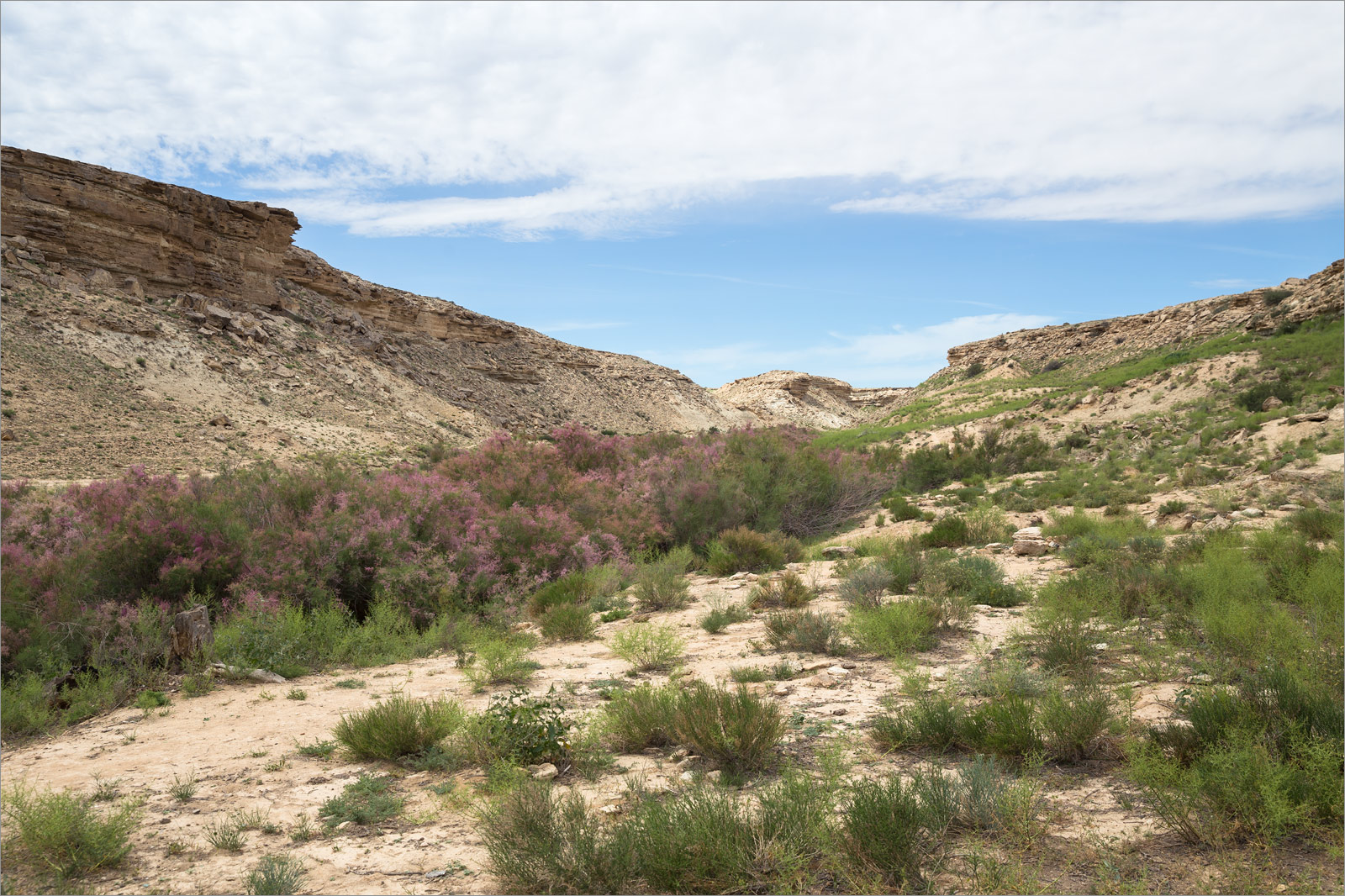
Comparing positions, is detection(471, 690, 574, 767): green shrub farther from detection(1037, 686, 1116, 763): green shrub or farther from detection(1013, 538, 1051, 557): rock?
detection(1013, 538, 1051, 557): rock

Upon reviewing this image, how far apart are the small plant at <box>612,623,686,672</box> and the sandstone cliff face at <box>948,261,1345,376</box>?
34.2 m

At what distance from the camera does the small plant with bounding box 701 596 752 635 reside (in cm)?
849

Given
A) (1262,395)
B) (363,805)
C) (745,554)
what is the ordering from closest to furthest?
(363,805)
(745,554)
(1262,395)

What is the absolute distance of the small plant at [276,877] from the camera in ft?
10.7

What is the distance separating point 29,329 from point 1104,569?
139ft

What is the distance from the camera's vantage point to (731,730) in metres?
4.60

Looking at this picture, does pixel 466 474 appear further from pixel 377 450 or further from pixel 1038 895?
pixel 377 450

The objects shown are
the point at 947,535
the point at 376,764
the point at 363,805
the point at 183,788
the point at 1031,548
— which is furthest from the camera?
the point at 947,535

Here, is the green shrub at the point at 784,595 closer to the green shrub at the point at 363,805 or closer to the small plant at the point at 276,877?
the green shrub at the point at 363,805

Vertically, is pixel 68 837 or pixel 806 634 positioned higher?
pixel 68 837

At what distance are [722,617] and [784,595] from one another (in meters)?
1.21

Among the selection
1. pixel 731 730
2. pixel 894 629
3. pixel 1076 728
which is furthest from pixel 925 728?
pixel 894 629

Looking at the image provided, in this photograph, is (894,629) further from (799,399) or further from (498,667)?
(799,399)

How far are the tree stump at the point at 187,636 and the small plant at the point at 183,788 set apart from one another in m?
2.78
